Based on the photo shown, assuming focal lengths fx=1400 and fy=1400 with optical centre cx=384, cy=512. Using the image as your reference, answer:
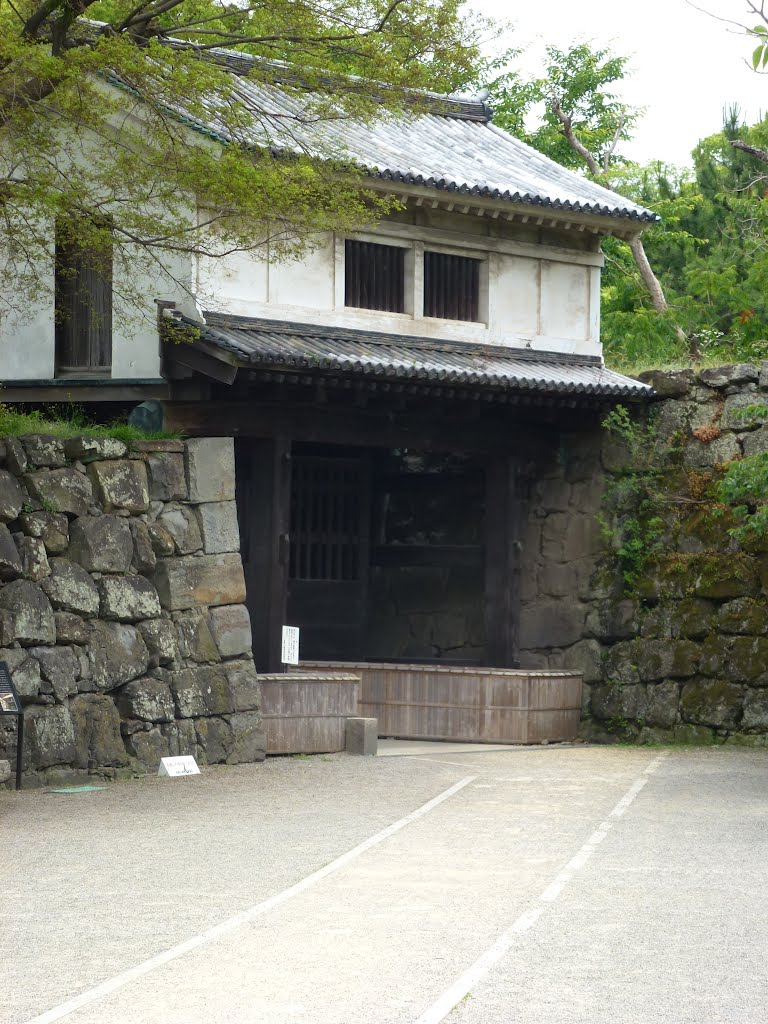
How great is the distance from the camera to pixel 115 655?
14.2 metres

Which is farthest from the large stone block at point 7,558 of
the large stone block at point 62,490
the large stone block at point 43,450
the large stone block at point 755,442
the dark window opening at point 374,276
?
the large stone block at point 755,442

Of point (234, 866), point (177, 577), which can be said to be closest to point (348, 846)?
point (234, 866)

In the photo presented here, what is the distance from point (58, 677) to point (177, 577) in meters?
1.95

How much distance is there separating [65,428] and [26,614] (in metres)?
2.30

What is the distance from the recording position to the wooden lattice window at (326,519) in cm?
1894

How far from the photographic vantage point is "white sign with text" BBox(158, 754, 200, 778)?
14.1 meters

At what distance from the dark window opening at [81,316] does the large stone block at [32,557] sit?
3599 millimetres

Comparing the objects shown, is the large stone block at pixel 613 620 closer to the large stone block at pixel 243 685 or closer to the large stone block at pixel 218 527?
the large stone block at pixel 243 685

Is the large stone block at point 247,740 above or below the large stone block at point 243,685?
below

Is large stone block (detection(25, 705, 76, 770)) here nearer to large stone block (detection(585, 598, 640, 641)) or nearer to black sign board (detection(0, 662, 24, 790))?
black sign board (detection(0, 662, 24, 790))

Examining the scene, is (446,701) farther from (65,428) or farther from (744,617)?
(65,428)

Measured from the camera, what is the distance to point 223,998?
234 inches

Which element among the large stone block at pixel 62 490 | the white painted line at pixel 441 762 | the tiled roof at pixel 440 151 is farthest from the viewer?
the tiled roof at pixel 440 151

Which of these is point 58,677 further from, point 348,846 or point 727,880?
point 727,880
